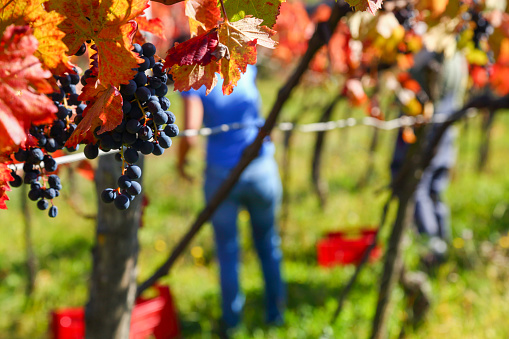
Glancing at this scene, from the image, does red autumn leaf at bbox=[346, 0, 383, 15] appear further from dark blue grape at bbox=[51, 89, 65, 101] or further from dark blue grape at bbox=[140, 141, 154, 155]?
dark blue grape at bbox=[51, 89, 65, 101]

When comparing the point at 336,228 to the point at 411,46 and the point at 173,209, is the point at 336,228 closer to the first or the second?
the point at 173,209

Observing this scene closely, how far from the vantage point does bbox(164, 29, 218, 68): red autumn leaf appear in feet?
2.33

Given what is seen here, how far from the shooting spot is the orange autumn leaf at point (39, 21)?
642 mm

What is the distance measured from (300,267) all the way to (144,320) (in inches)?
60.0

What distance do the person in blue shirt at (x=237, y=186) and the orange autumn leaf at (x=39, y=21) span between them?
1.85 meters

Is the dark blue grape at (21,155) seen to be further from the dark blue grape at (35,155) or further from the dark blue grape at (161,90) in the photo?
the dark blue grape at (161,90)

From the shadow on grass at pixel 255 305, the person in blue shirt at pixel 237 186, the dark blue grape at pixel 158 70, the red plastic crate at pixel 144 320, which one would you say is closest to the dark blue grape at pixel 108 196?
the dark blue grape at pixel 158 70

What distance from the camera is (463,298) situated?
126 inches

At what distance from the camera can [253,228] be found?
3.01m

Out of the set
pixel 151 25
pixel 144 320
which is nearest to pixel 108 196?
pixel 151 25

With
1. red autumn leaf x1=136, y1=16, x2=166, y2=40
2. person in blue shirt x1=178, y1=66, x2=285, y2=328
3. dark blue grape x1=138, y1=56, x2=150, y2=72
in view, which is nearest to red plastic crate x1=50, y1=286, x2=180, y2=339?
person in blue shirt x1=178, y1=66, x2=285, y2=328

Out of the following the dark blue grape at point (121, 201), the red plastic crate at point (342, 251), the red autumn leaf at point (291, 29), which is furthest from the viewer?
the red autumn leaf at point (291, 29)

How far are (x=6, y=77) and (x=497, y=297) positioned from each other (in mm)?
3403

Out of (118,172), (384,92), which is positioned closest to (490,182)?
(384,92)
